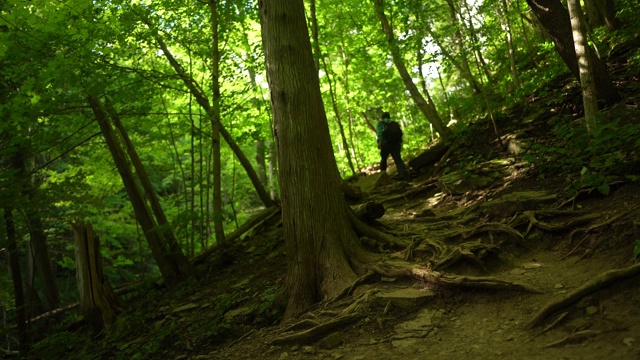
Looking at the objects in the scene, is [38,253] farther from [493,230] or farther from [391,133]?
[493,230]

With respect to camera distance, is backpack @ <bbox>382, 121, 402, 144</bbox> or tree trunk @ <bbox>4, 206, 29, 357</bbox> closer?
tree trunk @ <bbox>4, 206, 29, 357</bbox>

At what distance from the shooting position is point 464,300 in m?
4.05

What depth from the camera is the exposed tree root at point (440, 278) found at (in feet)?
12.8

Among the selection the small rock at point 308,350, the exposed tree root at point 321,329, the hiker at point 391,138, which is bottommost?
the small rock at point 308,350

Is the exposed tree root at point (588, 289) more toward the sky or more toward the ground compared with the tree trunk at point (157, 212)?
more toward the ground

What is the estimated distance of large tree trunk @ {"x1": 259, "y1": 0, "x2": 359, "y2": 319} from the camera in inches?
196

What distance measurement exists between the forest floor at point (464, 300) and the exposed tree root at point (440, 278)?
4 centimetres

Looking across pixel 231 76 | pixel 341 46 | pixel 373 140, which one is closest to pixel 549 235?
pixel 231 76

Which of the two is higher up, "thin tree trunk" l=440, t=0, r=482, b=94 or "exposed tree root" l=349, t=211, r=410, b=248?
"thin tree trunk" l=440, t=0, r=482, b=94

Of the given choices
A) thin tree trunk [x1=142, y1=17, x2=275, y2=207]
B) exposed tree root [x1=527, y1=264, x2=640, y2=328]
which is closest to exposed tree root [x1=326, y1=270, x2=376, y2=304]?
exposed tree root [x1=527, y1=264, x2=640, y2=328]

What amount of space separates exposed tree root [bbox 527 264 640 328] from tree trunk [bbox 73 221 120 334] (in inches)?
310

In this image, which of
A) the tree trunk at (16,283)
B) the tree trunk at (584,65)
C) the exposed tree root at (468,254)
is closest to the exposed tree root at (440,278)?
the exposed tree root at (468,254)

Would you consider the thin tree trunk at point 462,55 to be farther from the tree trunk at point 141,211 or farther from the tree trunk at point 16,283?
the tree trunk at point 16,283

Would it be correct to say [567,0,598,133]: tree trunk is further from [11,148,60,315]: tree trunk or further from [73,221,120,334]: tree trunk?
[11,148,60,315]: tree trunk
